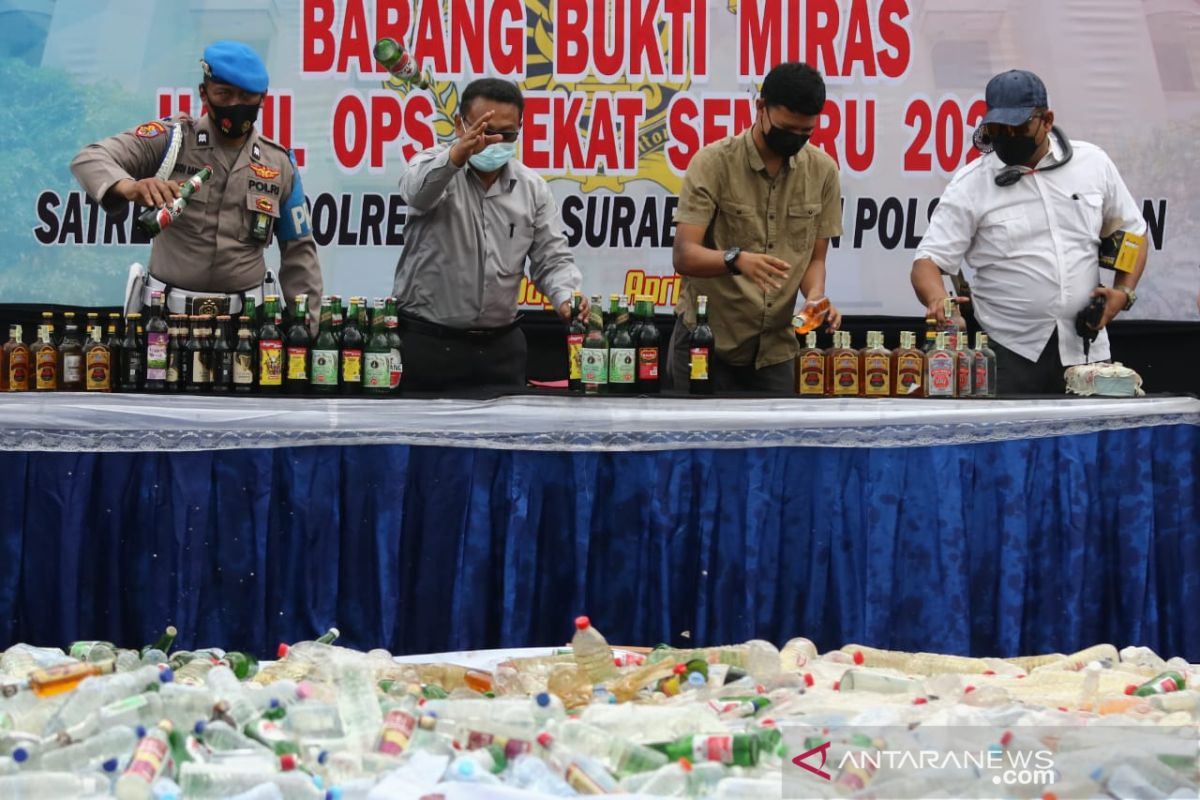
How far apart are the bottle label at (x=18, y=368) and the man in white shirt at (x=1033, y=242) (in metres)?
2.77

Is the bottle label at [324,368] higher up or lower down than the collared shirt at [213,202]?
lower down

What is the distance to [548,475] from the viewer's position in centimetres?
396

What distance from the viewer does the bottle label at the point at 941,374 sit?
4254 millimetres

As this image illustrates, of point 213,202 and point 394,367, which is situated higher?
point 213,202

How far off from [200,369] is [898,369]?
2009 mm

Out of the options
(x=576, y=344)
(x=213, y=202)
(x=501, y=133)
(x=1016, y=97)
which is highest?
(x=1016, y=97)

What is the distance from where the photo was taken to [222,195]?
Result: 476 cm

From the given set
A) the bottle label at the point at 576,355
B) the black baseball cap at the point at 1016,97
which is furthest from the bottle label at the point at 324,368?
the black baseball cap at the point at 1016,97

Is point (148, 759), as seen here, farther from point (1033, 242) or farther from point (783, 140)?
point (1033, 242)

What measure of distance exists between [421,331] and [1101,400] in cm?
214

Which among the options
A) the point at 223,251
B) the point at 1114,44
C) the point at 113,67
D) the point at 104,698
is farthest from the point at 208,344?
the point at 1114,44

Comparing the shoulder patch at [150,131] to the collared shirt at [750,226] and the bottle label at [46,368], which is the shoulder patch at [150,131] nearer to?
the bottle label at [46,368]

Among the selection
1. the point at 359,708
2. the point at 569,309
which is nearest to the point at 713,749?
the point at 359,708

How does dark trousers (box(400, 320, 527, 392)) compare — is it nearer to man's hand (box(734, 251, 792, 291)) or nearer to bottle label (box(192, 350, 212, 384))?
bottle label (box(192, 350, 212, 384))
